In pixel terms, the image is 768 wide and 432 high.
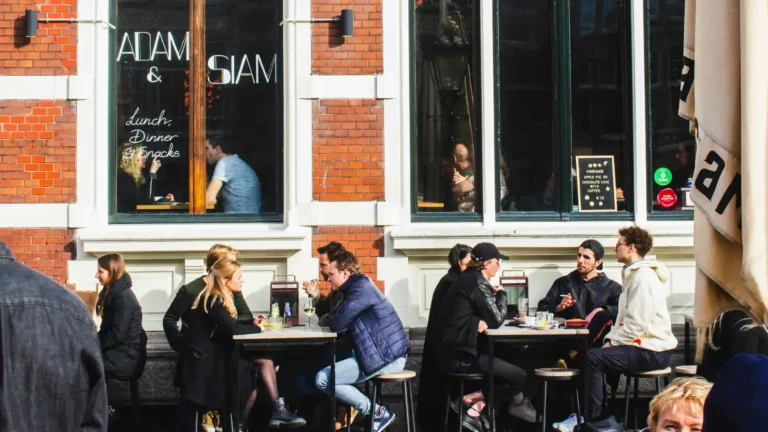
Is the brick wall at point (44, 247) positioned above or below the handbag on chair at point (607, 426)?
above

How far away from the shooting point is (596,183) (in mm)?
10734

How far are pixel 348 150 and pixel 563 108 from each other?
6.71 ft

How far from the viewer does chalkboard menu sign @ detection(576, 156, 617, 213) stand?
10.7 m

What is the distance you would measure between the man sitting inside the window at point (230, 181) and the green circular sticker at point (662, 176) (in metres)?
3.66

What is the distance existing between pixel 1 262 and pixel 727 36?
2.84 metres

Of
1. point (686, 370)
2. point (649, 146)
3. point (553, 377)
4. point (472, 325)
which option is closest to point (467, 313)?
point (472, 325)

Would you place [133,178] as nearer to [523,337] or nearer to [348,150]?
[348,150]

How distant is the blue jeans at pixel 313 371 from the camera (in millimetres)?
9180

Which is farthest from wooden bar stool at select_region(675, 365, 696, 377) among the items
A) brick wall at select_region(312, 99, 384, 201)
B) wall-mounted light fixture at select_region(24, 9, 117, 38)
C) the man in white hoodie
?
wall-mounted light fixture at select_region(24, 9, 117, 38)

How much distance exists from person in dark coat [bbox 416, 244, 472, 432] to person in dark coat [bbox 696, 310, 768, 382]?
2.66 m

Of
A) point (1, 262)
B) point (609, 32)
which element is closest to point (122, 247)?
point (609, 32)

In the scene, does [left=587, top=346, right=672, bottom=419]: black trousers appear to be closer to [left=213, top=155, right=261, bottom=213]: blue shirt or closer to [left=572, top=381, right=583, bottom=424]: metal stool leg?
[left=572, top=381, right=583, bottom=424]: metal stool leg

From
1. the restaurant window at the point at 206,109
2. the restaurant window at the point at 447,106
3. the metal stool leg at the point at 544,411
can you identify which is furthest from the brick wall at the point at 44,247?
the metal stool leg at the point at 544,411

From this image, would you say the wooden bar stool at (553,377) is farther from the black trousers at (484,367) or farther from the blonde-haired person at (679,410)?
the blonde-haired person at (679,410)
